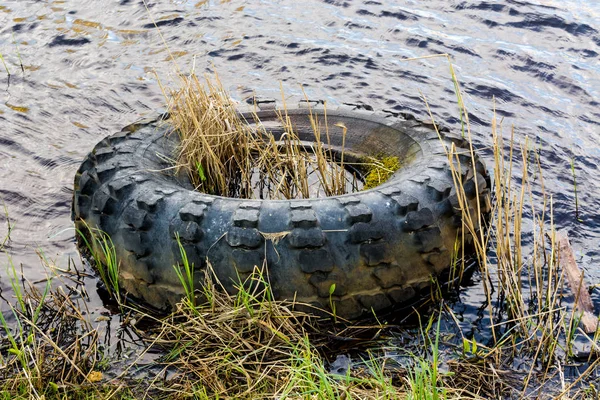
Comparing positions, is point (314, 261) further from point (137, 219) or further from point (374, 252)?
point (137, 219)

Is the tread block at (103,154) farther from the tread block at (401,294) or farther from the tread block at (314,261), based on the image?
the tread block at (401,294)

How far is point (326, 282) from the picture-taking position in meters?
3.60

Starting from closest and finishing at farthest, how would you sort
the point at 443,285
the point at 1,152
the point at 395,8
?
the point at 443,285 → the point at 1,152 → the point at 395,8

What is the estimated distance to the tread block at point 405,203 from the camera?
3723mm

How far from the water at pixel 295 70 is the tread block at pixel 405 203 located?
128cm

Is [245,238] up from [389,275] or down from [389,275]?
up

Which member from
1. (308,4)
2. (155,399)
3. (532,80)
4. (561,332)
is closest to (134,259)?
(155,399)

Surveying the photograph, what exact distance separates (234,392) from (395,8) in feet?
19.1

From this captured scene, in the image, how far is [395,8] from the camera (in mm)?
8133

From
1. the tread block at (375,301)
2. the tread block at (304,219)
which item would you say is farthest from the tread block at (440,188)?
the tread block at (304,219)

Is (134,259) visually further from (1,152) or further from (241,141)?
(1,152)

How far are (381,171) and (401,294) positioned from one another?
1073 millimetres

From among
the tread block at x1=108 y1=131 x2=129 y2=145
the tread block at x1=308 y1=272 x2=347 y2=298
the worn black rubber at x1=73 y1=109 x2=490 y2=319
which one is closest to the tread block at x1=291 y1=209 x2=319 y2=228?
the worn black rubber at x1=73 y1=109 x2=490 y2=319

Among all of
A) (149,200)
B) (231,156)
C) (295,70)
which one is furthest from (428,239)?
(295,70)
